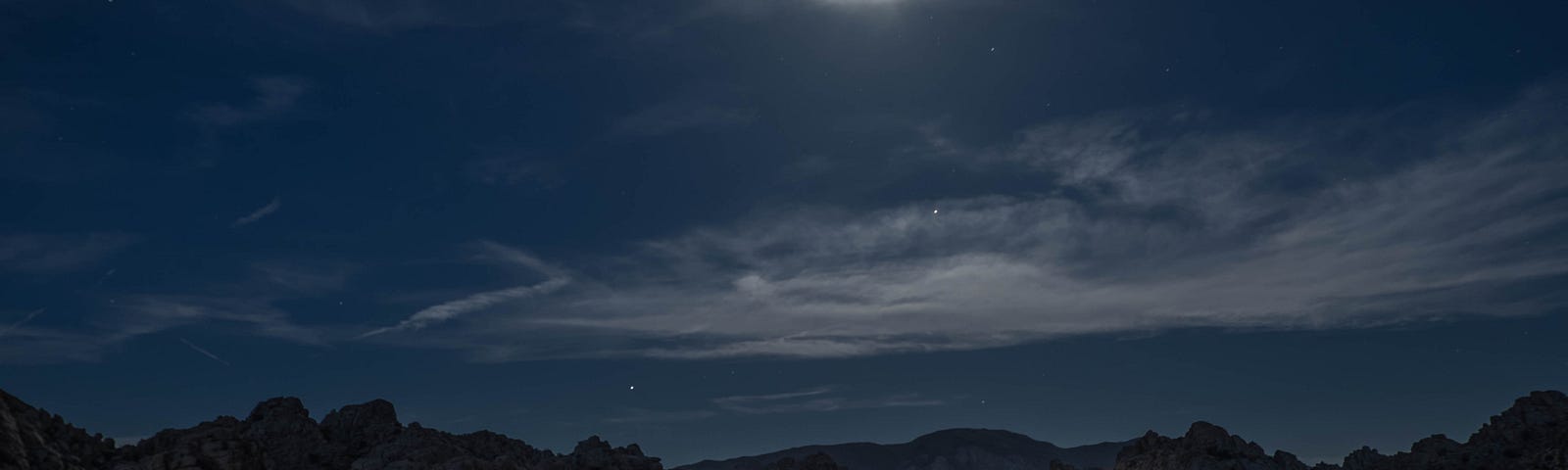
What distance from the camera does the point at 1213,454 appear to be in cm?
7994

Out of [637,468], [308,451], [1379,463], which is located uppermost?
[308,451]

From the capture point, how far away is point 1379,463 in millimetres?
104750

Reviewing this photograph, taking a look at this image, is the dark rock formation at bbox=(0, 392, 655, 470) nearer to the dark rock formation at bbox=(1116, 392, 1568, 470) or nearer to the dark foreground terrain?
the dark foreground terrain

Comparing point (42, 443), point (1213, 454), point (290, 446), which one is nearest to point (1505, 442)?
point (1213, 454)

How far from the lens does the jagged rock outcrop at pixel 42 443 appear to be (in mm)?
35406

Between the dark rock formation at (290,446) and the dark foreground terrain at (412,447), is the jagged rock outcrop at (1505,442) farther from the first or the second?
the dark rock formation at (290,446)

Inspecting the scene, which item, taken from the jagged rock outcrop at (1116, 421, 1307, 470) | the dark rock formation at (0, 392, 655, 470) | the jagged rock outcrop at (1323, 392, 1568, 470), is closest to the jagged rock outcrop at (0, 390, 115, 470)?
the dark rock formation at (0, 392, 655, 470)

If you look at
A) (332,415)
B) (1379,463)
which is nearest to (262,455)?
(332,415)

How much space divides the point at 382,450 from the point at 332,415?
12.0 metres

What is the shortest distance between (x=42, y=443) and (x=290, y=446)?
3401cm

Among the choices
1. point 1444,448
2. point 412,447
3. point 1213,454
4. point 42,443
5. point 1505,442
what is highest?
point 42,443

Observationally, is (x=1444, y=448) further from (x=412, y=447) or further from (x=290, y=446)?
(x=290, y=446)

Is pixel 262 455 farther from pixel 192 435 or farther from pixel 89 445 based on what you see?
pixel 89 445

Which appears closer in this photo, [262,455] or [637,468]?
[262,455]
